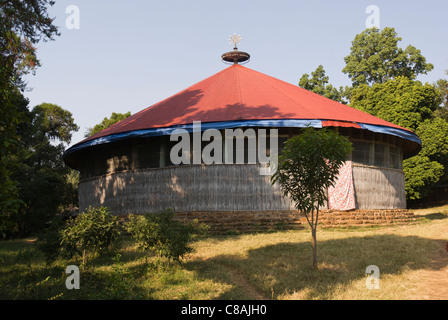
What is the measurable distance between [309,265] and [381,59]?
41.5 m

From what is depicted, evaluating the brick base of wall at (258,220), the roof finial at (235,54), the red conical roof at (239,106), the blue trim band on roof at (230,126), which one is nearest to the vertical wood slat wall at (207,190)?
the brick base of wall at (258,220)

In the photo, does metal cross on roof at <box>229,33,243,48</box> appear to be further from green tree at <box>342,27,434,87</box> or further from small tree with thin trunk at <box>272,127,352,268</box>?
green tree at <box>342,27,434,87</box>

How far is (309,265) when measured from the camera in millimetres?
9016

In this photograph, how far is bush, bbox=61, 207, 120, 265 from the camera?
8789mm

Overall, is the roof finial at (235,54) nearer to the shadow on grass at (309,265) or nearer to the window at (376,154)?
the window at (376,154)

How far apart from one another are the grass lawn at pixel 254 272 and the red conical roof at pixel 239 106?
16.1ft

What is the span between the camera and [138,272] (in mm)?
8602

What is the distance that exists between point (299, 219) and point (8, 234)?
15920mm

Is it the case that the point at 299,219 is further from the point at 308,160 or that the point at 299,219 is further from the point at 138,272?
the point at 138,272

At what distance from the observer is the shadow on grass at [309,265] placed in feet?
24.6

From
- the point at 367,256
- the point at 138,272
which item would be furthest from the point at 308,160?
the point at 138,272

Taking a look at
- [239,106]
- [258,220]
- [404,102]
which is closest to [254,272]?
[258,220]

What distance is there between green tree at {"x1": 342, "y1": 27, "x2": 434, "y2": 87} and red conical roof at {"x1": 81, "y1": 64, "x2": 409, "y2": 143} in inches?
1129

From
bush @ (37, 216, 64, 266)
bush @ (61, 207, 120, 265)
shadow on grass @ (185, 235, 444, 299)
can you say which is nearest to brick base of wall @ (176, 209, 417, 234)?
shadow on grass @ (185, 235, 444, 299)
